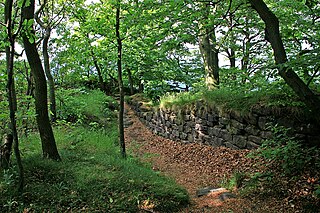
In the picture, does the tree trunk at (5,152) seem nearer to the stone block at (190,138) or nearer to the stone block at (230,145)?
the stone block at (230,145)

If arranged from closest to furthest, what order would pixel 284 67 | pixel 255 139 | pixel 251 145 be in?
pixel 284 67
pixel 255 139
pixel 251 145

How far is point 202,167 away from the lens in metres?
6.49

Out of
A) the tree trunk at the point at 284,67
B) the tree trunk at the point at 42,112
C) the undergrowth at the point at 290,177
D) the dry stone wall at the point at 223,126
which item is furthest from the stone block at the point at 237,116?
the tree trunk at the point at 42,112

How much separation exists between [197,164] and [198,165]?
7 centimetres

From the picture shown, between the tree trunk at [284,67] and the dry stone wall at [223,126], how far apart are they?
2.52 ft

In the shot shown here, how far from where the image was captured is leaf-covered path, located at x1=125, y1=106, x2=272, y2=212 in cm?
394

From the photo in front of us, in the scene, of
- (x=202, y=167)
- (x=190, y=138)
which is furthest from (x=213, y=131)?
(x=190, y=138)

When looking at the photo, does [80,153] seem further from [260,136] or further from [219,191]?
[260,136]

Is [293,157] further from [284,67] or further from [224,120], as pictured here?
[224,120]

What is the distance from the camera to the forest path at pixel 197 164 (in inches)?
156

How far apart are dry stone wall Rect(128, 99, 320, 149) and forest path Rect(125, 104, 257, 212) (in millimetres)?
252

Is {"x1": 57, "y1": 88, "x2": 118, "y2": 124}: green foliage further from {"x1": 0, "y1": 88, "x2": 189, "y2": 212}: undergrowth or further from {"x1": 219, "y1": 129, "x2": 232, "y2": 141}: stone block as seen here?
{"x1": 219, "y1": 129, "x2": 232, "y2": 141}: stone block

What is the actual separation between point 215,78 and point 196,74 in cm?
538

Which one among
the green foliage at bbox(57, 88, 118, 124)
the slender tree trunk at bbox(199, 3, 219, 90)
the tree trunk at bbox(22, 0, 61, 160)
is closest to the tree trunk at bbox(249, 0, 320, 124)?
the tree trunk at bbox(22, 0, 61, 160)
